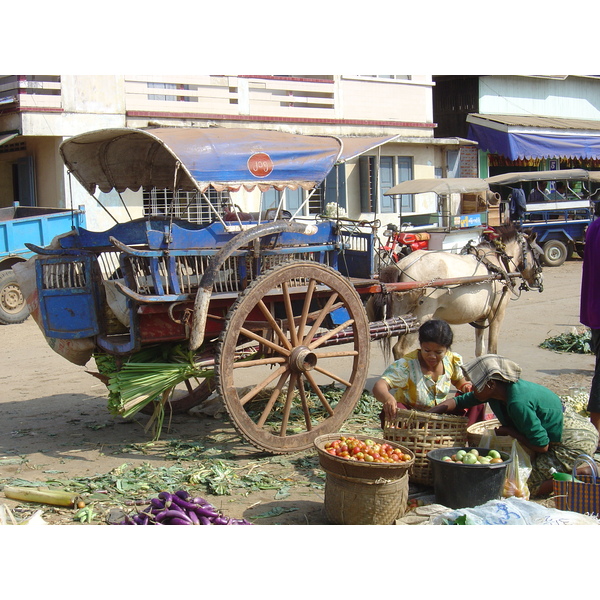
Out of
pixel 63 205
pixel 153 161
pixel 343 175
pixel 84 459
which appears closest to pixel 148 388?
pixel 84 459

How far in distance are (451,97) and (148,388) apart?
2104cm

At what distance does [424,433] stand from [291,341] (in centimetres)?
142

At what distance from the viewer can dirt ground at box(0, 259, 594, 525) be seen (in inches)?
186

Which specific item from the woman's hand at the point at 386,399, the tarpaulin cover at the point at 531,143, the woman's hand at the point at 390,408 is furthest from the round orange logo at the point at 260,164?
the tarpaulin cover at the point at 531,143

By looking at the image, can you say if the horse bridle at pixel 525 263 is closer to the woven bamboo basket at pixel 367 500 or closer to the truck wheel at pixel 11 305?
the woven bamboo basket at pixel 367 500

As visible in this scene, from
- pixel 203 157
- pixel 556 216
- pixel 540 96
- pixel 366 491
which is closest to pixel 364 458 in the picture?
pixel 366 491

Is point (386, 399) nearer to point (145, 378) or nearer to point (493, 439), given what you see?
point (493, 439)

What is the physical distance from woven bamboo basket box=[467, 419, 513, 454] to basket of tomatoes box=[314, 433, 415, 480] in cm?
60

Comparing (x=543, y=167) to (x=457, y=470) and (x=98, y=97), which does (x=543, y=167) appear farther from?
(x=457, y=470)

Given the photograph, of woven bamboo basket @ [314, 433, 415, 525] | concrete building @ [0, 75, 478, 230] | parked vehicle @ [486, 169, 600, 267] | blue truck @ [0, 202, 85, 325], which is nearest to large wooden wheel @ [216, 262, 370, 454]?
woven bamboo basket @ [314, 433, 415, 525]

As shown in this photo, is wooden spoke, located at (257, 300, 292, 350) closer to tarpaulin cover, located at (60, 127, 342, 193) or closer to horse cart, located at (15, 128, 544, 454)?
horse cart, located at (15, 128, 544, 454)

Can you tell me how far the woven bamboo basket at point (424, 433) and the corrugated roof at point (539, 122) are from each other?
18.6 meters

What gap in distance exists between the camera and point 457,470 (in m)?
4.29

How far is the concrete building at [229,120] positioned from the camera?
14555 mm
